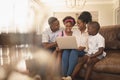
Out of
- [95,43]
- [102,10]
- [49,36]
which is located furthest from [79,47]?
[102,10]

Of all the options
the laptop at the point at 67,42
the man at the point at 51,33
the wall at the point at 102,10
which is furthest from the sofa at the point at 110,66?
the wall at the point at 102,10

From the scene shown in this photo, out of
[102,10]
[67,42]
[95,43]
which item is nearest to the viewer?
[67,42]

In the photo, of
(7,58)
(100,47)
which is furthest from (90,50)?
(7,58)

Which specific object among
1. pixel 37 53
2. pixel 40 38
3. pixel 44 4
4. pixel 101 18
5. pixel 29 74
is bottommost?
pixel 29 74

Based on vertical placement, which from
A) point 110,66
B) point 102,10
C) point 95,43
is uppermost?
point 102,10

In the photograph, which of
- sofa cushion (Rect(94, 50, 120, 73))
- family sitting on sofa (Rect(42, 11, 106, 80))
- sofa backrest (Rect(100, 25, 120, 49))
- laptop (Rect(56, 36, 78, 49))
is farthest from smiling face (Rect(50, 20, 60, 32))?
sofa cushion (Rect(94, 50, 120, 73))

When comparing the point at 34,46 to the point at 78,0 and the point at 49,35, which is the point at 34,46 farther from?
the point at 78,0

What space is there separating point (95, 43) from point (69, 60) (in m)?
0.41

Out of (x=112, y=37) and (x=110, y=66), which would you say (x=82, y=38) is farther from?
(x=110, y=66)

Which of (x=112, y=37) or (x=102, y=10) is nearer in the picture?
(x=112, y=37)

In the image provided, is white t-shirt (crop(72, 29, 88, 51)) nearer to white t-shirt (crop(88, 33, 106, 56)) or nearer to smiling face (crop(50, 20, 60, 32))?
white t-shirt (crop(88, 33, 106, 56))

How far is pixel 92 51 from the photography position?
274 centimetres

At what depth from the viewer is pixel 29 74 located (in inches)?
106

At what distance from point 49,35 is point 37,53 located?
323 millimetres
